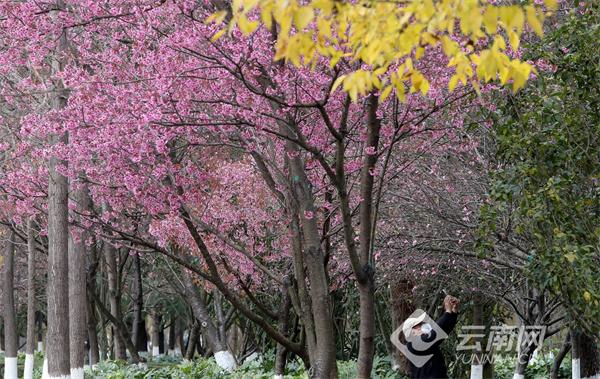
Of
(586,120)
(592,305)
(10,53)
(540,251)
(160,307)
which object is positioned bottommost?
(592,305)

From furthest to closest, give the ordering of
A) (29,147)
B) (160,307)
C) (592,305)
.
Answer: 1. (160,307)
2. (29,147)
3. (592,305)

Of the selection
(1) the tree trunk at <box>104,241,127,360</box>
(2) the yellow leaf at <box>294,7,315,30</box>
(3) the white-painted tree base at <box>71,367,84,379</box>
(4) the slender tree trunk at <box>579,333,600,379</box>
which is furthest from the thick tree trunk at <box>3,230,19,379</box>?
(2) the yellow leaf at <box>294,7,315,30</box>

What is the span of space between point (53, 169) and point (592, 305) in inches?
317

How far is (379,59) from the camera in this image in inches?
188

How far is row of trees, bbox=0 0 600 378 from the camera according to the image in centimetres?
962

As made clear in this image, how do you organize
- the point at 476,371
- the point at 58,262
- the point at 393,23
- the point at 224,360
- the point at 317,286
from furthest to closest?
the point at 224,360
the point at 476,371
the point at 58,262
the point at 317,286
the point at 393,23

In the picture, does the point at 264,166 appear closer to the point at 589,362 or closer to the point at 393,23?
the point at 393,23

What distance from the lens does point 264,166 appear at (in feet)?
37.8

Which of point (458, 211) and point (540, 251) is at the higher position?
point (458, 211)

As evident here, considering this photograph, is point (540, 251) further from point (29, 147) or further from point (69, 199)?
point (29, 147)

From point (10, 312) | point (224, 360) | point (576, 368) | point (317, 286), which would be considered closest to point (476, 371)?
point (576, 368)

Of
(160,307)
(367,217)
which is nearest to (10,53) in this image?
(367,217)

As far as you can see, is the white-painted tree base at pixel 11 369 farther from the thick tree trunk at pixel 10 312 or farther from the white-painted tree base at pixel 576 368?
the white-painted tree base at pixel 576 368

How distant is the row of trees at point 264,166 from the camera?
31.6 feet
